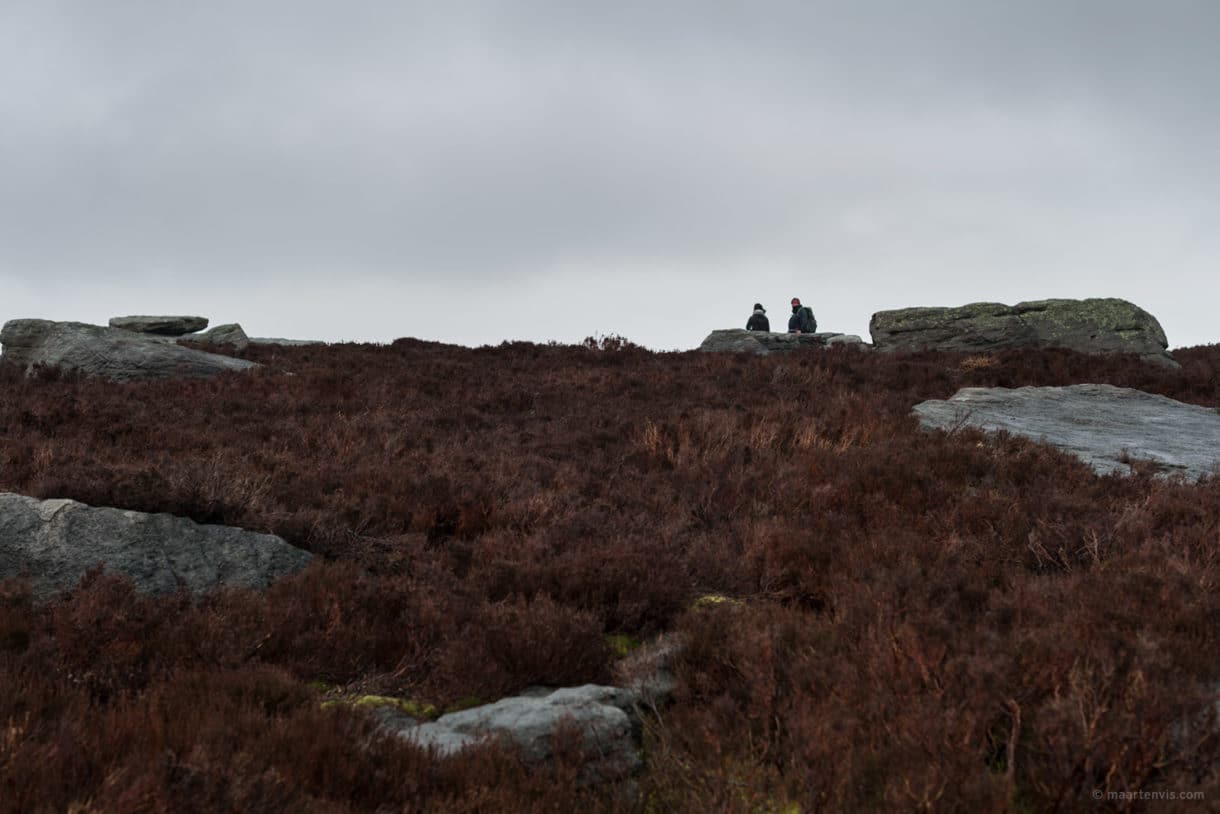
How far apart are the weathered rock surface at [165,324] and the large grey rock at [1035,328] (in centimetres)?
2467

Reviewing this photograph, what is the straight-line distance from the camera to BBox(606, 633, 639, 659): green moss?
4.89 metres

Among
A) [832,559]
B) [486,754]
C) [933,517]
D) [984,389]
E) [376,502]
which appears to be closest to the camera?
[486,754]

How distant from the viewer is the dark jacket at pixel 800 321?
2917 cm

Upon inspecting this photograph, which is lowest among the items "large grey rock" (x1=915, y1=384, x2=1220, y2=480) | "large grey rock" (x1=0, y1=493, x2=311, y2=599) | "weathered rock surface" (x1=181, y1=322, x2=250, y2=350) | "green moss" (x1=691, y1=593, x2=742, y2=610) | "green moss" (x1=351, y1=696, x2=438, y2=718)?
"green moss" (x1=351, y1=696, x2=438, y2=718)

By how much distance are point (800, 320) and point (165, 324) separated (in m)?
24.0

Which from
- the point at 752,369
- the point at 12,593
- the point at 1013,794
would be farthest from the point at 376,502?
the point at 752,369

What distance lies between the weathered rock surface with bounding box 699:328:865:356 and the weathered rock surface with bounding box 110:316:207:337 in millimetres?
19274

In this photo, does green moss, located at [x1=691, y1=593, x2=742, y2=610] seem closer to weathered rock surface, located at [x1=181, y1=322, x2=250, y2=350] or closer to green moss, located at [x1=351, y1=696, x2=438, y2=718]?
green moss, located at [x1=351, y1=696, x2=438, y2=718]

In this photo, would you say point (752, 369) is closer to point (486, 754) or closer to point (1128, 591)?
point (1128, 591)

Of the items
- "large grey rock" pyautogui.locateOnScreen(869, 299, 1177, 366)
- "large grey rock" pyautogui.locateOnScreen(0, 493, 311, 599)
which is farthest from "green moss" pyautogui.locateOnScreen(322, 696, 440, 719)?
"large grey rock" pyautogui.locateOnScreen(869, 299, 1177, 366)

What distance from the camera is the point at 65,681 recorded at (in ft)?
12.9

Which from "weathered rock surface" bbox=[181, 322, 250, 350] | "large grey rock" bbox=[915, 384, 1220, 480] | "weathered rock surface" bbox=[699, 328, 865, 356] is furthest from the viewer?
"weathered rock surface" bbox=[181, 322, 250, 350]

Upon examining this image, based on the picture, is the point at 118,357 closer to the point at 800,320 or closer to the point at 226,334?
the point at 226,334

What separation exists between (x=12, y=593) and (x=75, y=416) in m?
6.02
